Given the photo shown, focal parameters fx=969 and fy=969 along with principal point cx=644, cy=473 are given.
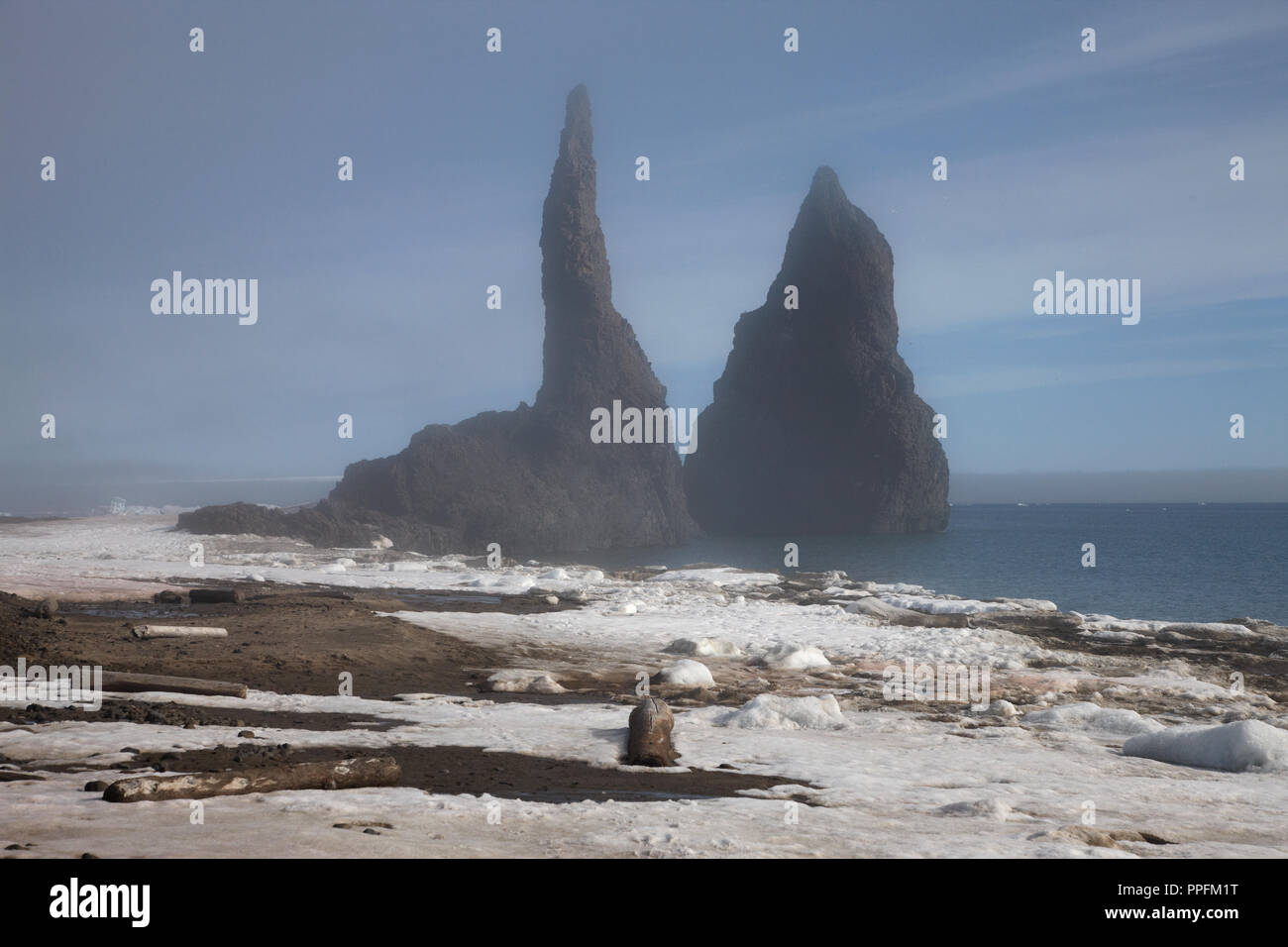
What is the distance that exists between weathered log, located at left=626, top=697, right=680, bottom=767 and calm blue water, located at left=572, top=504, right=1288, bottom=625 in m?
33.9

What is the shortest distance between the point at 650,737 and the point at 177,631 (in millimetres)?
10782

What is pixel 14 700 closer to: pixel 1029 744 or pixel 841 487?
pixel 1029 744

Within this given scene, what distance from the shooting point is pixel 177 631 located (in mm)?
17359

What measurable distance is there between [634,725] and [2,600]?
14849 millimetres

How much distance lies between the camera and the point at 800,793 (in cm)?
913

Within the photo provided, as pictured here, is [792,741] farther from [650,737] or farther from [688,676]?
[688,676]

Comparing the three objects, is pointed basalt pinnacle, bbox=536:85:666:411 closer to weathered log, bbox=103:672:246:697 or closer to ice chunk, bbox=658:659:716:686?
ice chunk, bbox=658:659:716:686

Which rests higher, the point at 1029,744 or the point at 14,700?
the point at 14,700

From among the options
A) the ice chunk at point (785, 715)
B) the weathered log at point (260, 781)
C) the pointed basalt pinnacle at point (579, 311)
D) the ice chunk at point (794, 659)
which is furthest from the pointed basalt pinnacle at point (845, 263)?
the weathered log at point (260, 781)

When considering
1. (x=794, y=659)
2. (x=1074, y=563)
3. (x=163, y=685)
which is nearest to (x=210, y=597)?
(x=163, y=685)

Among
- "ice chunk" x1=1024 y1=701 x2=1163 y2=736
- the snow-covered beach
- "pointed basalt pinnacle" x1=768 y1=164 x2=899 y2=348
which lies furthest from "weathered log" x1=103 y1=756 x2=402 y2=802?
"pointed basalt pinnacle" x1=768 y1=164 x2=899 y2=348

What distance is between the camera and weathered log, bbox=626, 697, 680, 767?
10.4 m
